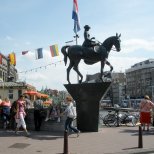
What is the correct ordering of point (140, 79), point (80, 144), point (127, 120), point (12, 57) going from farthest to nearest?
point (140, 79), point (12, 57), point (127, 120), point (80, 144)

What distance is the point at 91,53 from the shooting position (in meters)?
19.7

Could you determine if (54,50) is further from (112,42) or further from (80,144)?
(80,144)

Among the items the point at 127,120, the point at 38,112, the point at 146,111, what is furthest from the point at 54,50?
the point at 146,111

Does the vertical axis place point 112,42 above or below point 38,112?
above

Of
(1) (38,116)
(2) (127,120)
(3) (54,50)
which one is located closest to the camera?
(1) (38,116)

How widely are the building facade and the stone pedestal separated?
151m

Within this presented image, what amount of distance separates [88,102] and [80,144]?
16.5 ft

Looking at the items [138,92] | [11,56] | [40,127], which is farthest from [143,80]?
[40,127]

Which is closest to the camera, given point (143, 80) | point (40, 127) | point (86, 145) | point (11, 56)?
point (86, 145)

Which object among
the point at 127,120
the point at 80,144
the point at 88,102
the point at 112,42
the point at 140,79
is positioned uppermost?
the point at 140,79

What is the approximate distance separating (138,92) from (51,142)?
170 meters

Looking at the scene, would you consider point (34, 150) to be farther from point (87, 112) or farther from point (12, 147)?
point (87, 112)

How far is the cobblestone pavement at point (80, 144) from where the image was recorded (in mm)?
13180

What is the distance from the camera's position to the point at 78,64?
800 inches
